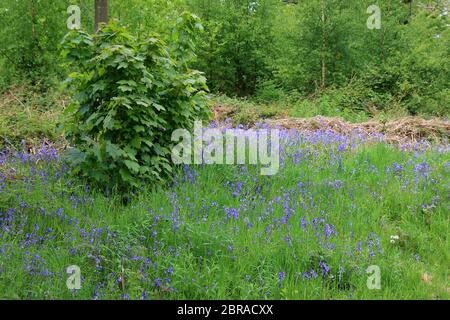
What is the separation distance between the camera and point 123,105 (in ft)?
15.2

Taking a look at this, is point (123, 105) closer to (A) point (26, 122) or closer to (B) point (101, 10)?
(A) point (26, 122)

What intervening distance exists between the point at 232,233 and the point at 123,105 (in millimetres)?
1596

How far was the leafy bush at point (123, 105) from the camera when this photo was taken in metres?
4.63

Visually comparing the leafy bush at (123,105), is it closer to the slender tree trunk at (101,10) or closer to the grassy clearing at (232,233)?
the grassy clearing at (232,233)

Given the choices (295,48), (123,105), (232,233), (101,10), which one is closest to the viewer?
(232,233)

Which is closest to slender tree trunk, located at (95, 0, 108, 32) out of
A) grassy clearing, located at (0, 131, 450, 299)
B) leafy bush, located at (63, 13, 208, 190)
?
grassy clearing, located at (0, 131, 450, 299)

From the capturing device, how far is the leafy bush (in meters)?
4.63

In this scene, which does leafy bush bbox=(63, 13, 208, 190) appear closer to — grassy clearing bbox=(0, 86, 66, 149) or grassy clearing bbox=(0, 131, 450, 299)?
grassy clearing bbox=(0, 131, 450, 299)

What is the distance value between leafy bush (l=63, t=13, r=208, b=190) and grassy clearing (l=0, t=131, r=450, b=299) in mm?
275

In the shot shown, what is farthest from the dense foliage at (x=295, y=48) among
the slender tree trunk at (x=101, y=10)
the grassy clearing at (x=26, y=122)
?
the grassy clearing at (x=26, y=122)

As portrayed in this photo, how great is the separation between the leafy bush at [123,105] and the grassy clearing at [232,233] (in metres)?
0.28

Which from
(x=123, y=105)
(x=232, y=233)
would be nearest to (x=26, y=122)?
(x=123, y=105)

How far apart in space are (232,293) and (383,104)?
29.5 feet
